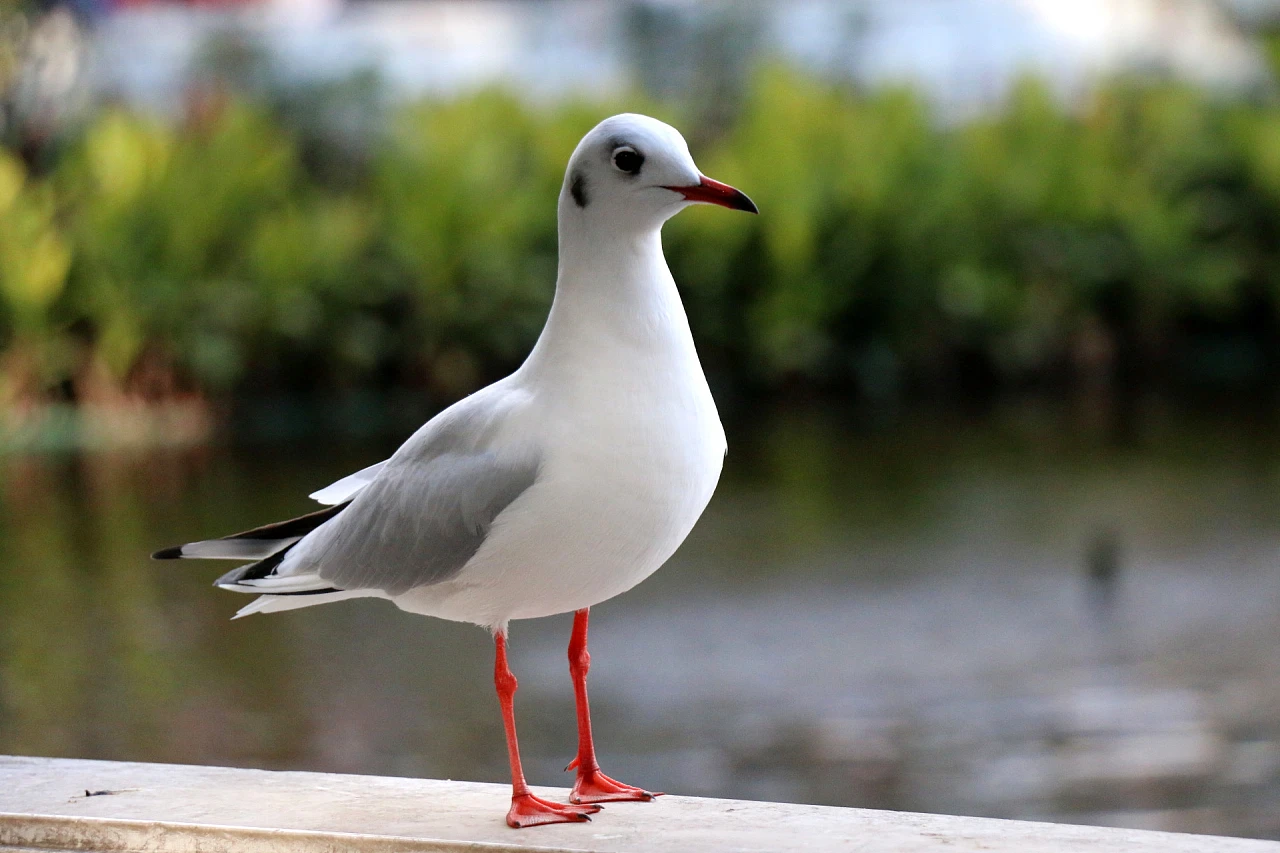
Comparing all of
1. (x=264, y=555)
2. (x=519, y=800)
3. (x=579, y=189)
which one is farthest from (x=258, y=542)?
(x=579, y=189)

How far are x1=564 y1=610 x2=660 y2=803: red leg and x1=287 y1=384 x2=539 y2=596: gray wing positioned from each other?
19cm

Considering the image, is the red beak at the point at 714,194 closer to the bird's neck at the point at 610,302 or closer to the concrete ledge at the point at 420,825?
the bird's neck at the point at 610,302

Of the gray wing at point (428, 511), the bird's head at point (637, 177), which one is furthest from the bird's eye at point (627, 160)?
the gray wing at point (428, 511)

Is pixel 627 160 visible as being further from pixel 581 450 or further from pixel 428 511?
pixel 428 511

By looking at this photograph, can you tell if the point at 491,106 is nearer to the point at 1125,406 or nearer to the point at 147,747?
the point at 1125,406

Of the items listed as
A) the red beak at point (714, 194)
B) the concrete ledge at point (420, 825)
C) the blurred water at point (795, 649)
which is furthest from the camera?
the blurred water at point (795, 649)

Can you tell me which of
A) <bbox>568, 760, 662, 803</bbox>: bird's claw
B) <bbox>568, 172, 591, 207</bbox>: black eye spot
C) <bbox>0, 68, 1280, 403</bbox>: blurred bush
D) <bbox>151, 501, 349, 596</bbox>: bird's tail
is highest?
<bbox>0, 68, 1280, 403</bbox>: blurred bush

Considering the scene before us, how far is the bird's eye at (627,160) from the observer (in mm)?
1459

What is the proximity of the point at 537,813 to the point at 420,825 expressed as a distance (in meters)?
0.12


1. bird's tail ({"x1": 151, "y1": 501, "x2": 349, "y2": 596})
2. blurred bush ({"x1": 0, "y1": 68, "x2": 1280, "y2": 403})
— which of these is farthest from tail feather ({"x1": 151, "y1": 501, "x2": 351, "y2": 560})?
blurred bush ({"x1": 0, "y1": 68, "x2": 1280, "y2": 403})

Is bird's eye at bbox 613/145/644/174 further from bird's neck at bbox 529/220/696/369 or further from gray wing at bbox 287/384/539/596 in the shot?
gray wing at bbox 287/384/539/596

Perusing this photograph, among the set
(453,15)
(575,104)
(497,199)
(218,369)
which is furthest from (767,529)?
(453,15)

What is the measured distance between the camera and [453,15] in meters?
20.1

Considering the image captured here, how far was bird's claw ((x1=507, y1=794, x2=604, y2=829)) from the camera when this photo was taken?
5.27ft
